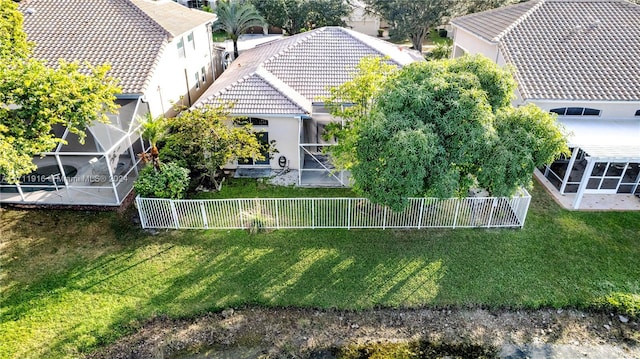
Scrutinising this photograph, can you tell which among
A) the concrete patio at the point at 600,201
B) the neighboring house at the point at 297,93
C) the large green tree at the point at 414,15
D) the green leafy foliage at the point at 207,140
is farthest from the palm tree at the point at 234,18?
the concrete patio at the point at 600,201

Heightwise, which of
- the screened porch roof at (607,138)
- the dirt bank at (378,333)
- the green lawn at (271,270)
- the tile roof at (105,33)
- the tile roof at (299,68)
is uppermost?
the tile roof at (105,33)

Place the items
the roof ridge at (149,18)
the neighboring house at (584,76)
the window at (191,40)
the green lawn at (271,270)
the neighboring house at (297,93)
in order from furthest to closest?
the window at (191,40) < the roof ridge at (149,18) < the neighboring house at (297,93) < the neighboring house at (584,76) < the green lawn at (271,270)

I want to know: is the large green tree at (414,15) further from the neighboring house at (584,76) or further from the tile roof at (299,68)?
the neighboring house at (584,76)

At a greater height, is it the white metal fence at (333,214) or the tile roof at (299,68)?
the tile roof at (299,68)

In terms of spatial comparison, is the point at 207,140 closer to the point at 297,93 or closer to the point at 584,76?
the point at 297,93

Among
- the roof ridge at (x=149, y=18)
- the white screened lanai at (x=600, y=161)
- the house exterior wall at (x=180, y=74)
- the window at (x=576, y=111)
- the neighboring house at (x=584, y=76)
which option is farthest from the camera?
the roof ridge at (x=149, y=18)

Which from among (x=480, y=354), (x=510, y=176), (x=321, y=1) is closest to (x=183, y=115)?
(x=510, y=176)

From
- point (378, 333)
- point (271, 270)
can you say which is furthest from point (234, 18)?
point (378, 333)
